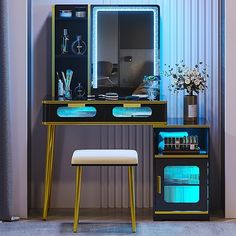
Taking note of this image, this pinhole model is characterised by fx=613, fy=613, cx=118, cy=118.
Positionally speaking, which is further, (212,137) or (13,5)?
(212,137)

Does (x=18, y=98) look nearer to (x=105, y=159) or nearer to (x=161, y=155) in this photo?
(x=105, y=159)

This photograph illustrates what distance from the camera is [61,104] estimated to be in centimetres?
427

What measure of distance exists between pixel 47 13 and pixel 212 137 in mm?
1611

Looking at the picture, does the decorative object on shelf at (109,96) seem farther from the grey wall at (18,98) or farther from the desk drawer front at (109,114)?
the grey wall at (18,98)

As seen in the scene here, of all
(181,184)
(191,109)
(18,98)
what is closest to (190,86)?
(191,109)

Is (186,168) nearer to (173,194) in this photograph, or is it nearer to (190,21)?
(173,194)

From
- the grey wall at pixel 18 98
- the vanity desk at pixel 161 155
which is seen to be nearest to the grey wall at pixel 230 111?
the vanity desk at pixel 161 155

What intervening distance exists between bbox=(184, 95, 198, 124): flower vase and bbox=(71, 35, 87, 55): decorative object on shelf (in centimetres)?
87

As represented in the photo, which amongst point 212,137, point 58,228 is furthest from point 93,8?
point 58,228

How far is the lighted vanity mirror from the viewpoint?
466 cm

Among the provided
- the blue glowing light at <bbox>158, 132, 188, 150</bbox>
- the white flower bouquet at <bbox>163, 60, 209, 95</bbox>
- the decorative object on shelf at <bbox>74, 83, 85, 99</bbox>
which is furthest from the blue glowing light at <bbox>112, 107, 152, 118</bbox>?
the decorative object on shelf at <bbox>74, 83, 85, 99</bbox>

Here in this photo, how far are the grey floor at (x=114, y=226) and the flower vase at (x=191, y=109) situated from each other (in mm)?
736

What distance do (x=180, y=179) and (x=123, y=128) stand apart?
0.69m

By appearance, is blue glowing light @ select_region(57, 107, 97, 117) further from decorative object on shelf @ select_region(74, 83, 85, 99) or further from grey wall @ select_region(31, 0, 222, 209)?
grey wall @ select_region(31, 0, 222, 209)
